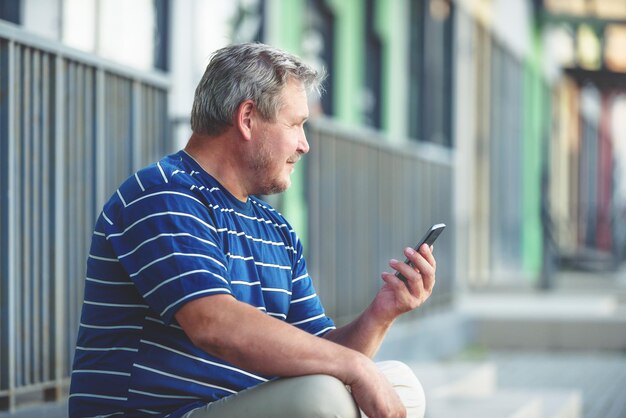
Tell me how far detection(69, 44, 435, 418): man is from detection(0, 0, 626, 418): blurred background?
1.40 m

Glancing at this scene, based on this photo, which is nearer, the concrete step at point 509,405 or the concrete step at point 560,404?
the concrete step at point 509,405

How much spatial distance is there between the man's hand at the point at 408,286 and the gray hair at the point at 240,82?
445mm

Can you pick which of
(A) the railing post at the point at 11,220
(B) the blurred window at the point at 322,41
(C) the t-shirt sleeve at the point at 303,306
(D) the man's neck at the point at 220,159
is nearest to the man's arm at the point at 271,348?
(D) the man's neck at the point at 220,159

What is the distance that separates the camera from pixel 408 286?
Result: 313 centimetres

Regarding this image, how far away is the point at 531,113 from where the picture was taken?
23.4 metres

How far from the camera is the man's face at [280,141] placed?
10.1 feet

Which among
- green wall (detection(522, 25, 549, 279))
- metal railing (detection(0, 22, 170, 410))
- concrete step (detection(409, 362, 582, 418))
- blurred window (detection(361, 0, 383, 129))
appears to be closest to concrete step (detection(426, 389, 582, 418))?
A: concrete step (detection(409, 362, 582, 418))

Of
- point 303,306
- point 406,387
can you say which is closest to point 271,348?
point 406,387

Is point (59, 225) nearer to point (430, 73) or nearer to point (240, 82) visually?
point (240, 82)

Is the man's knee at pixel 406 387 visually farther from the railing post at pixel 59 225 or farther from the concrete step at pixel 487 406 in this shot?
the concrete step at pixel 487 406

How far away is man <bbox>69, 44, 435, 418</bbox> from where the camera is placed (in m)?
2.76

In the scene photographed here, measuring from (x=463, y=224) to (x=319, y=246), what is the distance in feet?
27.2

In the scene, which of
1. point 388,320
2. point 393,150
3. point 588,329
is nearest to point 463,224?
point 588,329

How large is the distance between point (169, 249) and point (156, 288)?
82 millimetres
